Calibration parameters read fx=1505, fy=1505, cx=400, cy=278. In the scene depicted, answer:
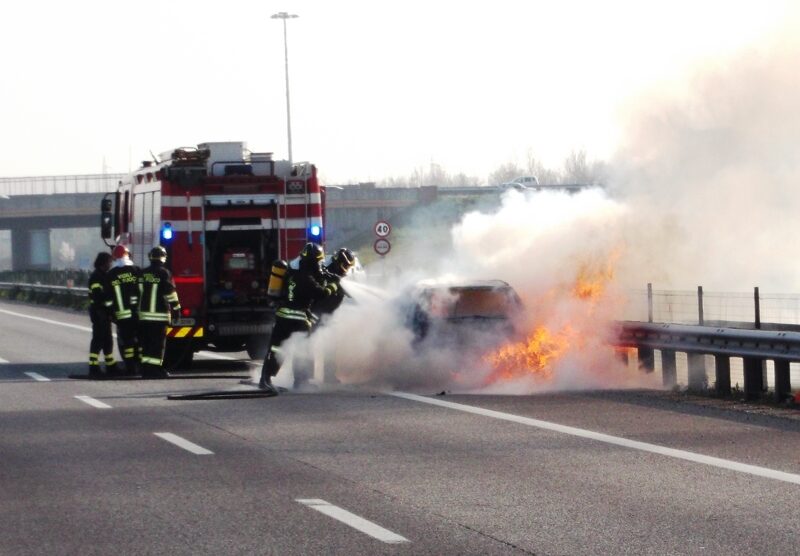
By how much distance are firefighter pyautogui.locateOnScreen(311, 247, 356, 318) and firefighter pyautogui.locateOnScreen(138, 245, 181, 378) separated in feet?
7.24

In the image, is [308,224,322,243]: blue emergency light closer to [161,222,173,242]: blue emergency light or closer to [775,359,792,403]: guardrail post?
[161,222,173,242]: blue emergency light

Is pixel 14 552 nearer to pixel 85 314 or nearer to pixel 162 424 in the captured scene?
pixel 162 424

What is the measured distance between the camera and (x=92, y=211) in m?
95.9

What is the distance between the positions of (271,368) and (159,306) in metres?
2.71

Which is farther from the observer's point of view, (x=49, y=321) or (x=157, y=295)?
(x=49, y=321)

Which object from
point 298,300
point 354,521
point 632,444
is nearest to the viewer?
point 354,521

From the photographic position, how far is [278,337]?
1839 centimetres

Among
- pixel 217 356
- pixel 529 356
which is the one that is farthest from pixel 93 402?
pixel 217 356

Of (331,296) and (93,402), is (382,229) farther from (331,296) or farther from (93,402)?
(93,402)

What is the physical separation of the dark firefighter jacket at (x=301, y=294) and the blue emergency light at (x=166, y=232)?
4.02 metres

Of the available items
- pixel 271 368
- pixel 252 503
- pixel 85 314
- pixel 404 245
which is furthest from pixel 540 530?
pixel 404 245

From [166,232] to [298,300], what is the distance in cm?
427

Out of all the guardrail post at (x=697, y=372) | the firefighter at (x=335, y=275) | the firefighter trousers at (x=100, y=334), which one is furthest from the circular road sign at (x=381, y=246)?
the guardrail post at (x=697, y=372)

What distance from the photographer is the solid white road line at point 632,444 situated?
35.6ft
